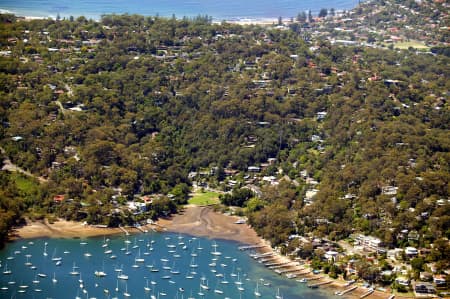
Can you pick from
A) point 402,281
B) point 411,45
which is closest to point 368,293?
point 402,281

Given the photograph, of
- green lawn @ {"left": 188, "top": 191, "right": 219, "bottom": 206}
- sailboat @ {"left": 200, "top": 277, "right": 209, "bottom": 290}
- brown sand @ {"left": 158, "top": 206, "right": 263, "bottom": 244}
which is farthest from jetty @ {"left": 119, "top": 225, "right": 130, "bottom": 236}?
sailboat @ {"left": 200, "top": 277, "right": 209, "bottom": 290}

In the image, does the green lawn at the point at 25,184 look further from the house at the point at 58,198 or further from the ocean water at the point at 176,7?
the ocean water at the point at 176,7

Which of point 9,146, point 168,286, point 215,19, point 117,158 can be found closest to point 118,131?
point 117,158

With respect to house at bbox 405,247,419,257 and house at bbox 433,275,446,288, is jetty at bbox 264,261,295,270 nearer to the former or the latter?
house at bbox 405,247,419,257

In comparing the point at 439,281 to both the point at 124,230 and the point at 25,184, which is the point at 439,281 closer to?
the point at 124,230

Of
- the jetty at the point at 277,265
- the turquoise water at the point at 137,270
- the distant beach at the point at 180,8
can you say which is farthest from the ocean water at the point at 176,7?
the jetty at the point at 277,265

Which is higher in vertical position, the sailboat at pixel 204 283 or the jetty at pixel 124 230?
the jetty at pixel 124 230
